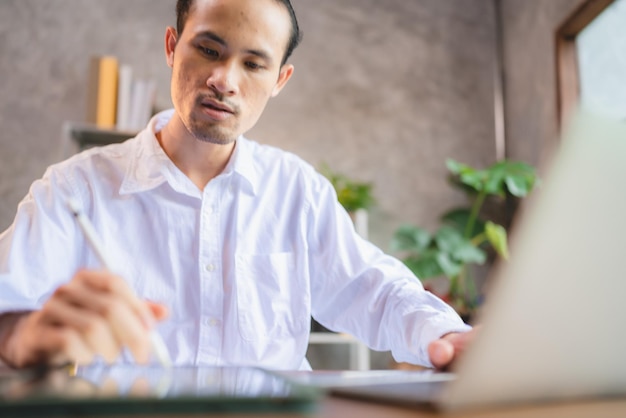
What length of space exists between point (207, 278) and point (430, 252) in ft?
6.35

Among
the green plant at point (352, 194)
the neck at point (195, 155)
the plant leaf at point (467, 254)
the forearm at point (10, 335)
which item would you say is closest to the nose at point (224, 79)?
the neck at point (195, 155)

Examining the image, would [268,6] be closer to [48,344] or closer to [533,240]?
[48,344]

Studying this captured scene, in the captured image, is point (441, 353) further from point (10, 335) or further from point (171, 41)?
point (171, 41)

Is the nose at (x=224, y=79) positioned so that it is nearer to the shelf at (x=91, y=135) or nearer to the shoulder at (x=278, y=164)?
the shoulder at (x=278, y=164)

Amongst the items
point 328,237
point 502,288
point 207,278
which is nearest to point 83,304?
point 502,288

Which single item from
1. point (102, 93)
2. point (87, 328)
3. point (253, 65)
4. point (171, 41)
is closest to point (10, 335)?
point (87, 328)

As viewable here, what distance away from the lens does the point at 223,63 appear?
123cm

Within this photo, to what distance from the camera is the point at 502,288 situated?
36 cm

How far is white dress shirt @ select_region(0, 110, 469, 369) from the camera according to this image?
3.57ft

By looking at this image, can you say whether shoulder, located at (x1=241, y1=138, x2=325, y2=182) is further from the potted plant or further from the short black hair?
the potted plant

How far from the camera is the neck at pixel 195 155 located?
51.1 inches

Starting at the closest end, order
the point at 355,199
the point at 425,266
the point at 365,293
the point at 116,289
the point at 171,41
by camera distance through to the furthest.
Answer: the point at 116,289
the point at 365,293
the point at 171,41
the point at 425,266
the point at 355,199

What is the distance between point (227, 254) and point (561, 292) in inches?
35.4

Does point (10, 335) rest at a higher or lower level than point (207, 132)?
lower
